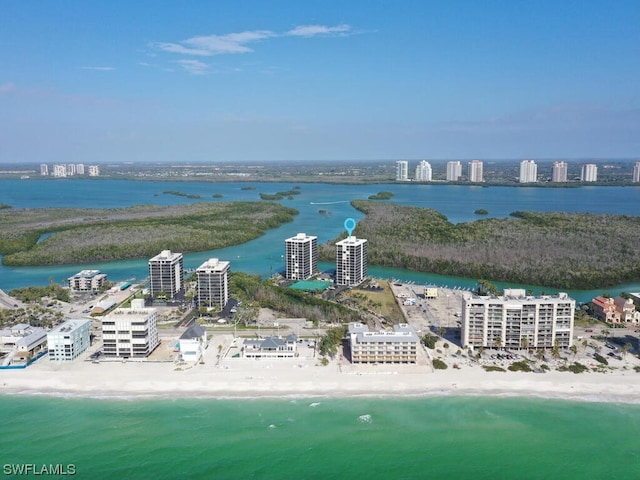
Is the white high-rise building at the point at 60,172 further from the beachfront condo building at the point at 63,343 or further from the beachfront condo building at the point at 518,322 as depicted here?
the beachfront condo building at the point at 518,322

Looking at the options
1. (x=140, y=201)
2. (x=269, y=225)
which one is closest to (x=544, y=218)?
(x=269, y=225)

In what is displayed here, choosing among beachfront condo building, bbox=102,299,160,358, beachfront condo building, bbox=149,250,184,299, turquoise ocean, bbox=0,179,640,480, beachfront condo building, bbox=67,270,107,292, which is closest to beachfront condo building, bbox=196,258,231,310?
beachfront condo building, bbox=149,250,184,299

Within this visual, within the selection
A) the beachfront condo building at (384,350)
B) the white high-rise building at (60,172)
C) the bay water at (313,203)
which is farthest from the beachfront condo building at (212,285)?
the white high-rise building at (60,172)

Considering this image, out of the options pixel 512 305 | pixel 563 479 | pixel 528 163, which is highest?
pixel 528 163

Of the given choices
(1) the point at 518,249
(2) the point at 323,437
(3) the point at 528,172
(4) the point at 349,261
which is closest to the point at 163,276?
(4) the point at 349,261

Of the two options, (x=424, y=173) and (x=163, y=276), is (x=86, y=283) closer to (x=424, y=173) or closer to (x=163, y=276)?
(x=163, y=276)

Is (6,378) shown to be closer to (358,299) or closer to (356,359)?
(356,359)
